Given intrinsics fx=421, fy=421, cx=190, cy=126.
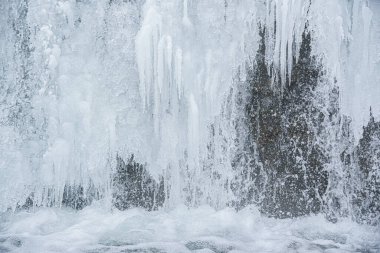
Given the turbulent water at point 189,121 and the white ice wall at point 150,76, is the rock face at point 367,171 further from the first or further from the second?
the white ice wall at point 150,76

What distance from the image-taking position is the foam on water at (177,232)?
4242mm

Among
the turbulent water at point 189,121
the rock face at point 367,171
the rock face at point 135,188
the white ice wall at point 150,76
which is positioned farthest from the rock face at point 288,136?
the rock face at point 135,188

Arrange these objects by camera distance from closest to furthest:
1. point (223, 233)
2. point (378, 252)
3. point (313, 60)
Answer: point (378, 252) < point (223, 233) < point (313, 60)

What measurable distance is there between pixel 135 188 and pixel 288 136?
205cm

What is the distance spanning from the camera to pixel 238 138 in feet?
16.9

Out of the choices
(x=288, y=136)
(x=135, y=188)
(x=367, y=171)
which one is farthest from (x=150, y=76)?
(x=367, y=171)

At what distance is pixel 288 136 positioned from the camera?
5039 millimetres

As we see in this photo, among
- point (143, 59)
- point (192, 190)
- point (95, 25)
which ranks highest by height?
point (95, 25)

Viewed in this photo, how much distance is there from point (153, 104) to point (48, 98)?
1335 millimetres

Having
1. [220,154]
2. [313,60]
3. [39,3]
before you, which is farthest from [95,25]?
[313,60]

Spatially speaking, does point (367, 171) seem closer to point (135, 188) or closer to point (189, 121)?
point (189, 121)

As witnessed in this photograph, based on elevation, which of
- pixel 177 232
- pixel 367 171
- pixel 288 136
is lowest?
pixel 177 232

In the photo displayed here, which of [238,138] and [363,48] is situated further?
[238,138]

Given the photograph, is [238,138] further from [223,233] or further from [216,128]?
[223,233]
